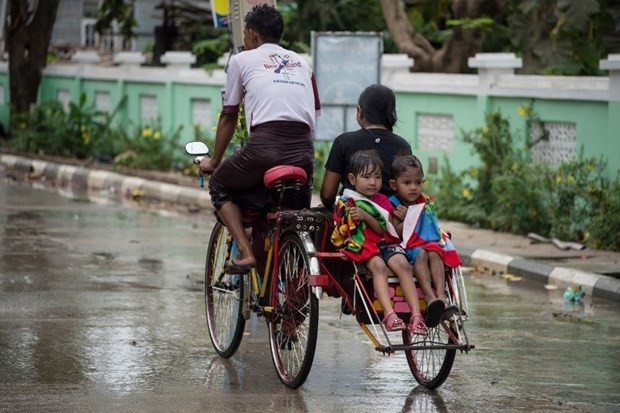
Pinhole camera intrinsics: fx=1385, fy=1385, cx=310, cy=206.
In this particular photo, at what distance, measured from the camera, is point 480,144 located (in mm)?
15938

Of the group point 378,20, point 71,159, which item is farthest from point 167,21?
point 71,159

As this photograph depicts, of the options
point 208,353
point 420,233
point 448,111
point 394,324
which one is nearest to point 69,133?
point 448,111

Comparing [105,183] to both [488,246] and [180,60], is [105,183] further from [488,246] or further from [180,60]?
[488,246]

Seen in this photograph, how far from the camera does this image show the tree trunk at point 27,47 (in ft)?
93.9

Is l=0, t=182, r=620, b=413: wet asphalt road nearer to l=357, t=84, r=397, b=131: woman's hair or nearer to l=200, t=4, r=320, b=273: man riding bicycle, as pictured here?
l=200, t=4, r=320, b=273: man riding bicycle

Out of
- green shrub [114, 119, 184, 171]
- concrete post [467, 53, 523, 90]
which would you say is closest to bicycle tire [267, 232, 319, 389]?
concrete post [467, 53, 523, 90]

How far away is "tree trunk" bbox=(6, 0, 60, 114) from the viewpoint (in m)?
28.6

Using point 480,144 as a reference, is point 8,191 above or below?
below

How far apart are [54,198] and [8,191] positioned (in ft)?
3.72

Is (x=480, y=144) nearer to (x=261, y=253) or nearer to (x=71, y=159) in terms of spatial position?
(x=261, y=253)

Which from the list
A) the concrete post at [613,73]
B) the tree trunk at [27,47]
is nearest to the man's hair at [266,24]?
the concrete post at [613,73]

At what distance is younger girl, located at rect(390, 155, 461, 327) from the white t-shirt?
0.88m

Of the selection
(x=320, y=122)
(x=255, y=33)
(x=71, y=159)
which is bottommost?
(x=71, y=159)

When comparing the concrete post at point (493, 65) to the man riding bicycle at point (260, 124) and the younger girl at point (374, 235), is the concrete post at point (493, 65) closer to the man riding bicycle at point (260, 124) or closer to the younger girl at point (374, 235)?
the man riding bicycle at point (260, 124)
